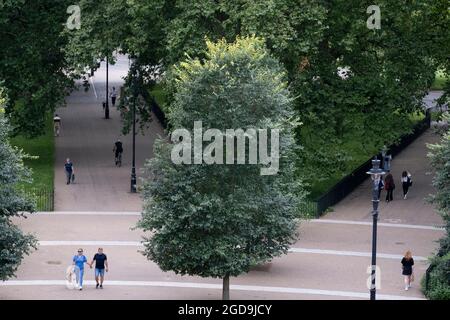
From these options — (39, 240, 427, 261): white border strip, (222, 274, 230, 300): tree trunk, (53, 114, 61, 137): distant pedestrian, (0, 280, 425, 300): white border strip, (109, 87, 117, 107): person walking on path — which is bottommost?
(0, 280, 425, 300): white border strip

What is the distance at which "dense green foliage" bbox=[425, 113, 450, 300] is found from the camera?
39.2 meters

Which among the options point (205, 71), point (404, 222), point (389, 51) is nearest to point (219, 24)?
point (389, 51)

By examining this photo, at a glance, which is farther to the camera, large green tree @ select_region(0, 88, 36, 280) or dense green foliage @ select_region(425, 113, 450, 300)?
dense green foliage @ select_region(425, 113, 450, 300)

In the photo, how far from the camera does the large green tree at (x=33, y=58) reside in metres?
Result: 57.8

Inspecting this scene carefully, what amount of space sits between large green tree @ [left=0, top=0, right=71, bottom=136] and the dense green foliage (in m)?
21.8

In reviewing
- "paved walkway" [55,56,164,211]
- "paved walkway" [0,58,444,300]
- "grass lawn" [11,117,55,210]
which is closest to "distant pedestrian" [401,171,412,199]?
"paved walkway" [0,58,444,300]

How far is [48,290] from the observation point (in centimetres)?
3972

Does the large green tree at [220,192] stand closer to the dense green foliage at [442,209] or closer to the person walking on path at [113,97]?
the dense green foliage at [442,209]

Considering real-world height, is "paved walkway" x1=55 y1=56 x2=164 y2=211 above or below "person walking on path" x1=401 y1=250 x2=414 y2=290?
above

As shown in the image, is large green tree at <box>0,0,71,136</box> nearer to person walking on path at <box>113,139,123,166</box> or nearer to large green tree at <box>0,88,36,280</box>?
person walking on path at <box>113,139,123,166</box>

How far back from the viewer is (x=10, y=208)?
3791 cm

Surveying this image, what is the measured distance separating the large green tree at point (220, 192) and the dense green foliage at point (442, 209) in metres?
4.35

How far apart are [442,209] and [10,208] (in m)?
12.0

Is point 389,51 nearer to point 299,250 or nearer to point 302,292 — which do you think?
point 299,250
